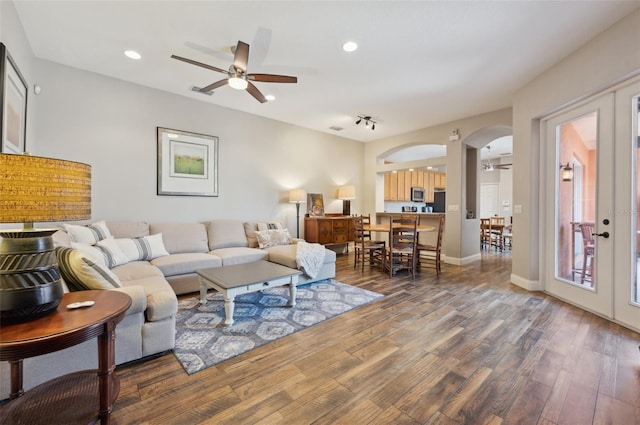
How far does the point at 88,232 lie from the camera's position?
3002 mm

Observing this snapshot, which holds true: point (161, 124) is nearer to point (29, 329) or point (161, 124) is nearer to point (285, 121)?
point (285, 121)

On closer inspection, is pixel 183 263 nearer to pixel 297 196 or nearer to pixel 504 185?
pixel 297 196

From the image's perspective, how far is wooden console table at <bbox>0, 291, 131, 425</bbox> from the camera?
107 centimetres

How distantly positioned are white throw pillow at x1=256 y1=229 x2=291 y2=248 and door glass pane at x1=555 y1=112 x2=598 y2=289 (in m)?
3.90

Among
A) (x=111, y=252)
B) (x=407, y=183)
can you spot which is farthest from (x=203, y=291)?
(x=407, y=183)

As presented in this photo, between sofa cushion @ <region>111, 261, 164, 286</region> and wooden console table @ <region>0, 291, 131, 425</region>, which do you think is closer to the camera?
wooden console table @ <region>0, 291, 131, 425</region>

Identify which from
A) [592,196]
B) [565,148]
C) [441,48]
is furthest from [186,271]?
[565,148]

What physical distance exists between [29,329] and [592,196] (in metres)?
4.63

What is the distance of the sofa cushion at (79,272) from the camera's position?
1.76 metres

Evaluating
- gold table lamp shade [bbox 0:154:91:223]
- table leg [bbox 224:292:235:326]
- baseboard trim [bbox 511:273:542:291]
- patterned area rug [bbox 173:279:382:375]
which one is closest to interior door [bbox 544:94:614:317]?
baseboard trim [bbox 511:273:542:291]

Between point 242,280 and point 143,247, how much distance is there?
5.64 feet

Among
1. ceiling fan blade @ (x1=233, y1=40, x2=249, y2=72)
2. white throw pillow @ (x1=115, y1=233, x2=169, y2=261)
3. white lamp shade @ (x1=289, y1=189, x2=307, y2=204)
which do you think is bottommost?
white throw pillow @ (x1=115, y1=233, x2=169, y2=261)

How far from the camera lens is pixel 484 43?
110 inches

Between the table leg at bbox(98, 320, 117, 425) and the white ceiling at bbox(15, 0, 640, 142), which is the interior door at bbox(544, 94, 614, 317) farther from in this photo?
the table leg at bbox(98, 320, 117, 425)
